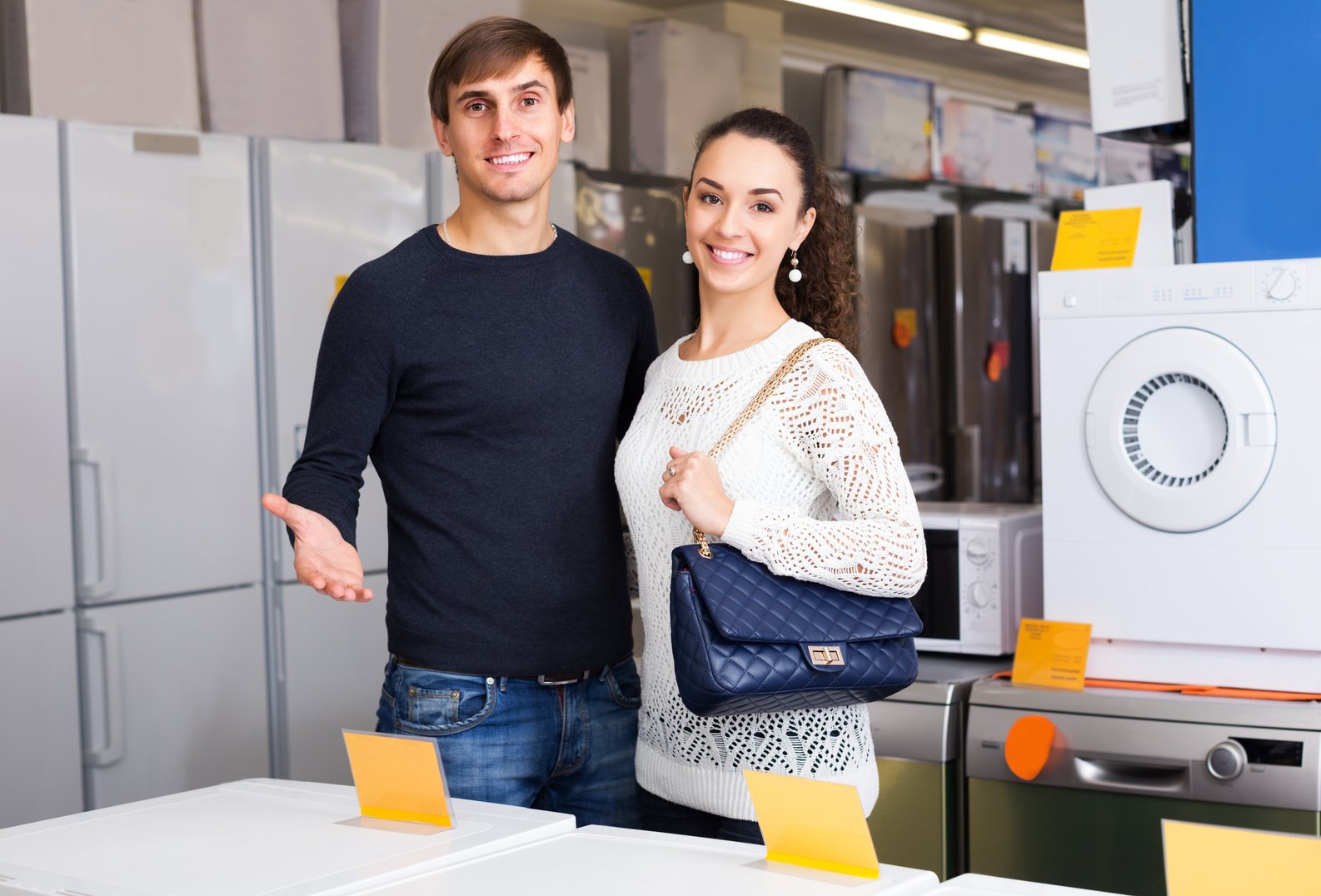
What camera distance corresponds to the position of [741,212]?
71.6 inches

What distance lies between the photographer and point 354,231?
3691mm

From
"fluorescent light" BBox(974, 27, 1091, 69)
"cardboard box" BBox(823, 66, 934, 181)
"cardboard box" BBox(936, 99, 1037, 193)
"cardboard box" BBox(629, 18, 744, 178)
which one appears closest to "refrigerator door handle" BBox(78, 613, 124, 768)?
"cardboard box" BBox(629, 18, 744, 178)

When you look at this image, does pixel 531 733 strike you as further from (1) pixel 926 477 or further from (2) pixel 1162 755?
(1) pixel 926 477

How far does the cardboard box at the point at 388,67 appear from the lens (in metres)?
4.08

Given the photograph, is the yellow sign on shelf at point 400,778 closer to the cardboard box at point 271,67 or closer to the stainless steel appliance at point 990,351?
the cardboard box at point 271,67

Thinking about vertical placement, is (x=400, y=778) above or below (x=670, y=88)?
below

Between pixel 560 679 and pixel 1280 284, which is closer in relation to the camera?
pixel 560 679

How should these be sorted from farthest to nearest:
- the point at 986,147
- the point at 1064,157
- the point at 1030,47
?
the point at 1064,157 < the point at 1030,47 < the point at 986,147

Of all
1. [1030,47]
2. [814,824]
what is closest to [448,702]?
[814,824]

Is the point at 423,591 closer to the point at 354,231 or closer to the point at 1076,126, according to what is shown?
the point at 354,231

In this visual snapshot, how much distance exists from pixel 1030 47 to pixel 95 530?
509cm

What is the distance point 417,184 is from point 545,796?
2304 millimetres

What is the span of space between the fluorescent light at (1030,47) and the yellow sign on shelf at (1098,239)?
13.6 ft

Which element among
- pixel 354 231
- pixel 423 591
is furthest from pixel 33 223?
pixel 423 591
